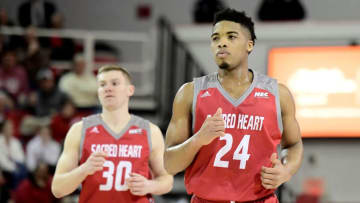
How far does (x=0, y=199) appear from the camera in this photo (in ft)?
30.2

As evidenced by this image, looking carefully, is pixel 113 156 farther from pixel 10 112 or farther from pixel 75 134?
pixel 10 112

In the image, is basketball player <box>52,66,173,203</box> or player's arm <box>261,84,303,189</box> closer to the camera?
player's arm <box>261,84,303,189</box>

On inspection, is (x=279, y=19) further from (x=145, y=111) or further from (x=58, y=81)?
(x=58, y=81)

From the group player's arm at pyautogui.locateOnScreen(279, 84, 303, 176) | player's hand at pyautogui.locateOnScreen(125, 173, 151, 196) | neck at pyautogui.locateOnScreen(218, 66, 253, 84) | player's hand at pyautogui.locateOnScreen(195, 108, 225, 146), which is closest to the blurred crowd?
Result: player's hand at pyautogui.locateOnScreen(125, 173, 151, 196)

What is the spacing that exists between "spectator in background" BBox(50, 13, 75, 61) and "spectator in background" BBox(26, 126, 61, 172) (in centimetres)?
286

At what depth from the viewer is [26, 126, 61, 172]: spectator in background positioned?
10250mm

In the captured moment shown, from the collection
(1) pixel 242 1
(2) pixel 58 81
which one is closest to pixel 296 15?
(1) pixel 242 1

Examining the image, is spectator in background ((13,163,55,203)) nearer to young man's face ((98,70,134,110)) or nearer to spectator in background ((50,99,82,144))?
spectator in background ((50,99,82,144))

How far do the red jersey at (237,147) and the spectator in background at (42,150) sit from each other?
637cm

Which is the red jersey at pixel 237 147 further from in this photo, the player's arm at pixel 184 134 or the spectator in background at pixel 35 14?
the spectator in background at pixel 35 14

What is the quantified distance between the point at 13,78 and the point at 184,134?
7.95 meters

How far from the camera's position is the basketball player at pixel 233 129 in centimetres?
410

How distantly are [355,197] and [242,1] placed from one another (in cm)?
485

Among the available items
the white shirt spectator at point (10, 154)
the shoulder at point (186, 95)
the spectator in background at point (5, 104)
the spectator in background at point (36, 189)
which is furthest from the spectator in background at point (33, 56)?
the shoulder at point (186, 95)
